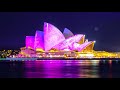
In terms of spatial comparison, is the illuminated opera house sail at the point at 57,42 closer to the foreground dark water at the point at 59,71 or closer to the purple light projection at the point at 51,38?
the purple light projection at the point at 51,38

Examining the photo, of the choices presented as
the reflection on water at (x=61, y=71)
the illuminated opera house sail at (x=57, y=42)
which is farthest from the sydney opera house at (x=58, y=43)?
the reflection on water at (x=61, y=71)

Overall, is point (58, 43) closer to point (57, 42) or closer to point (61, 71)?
point (57, 42)

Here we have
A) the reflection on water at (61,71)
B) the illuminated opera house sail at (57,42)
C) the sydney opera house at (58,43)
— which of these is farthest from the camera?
the illuminated opera house sail at (57,42)

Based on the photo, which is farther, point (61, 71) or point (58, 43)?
point (58, 43)

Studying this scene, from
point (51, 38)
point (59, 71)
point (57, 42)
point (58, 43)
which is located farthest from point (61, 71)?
point (51, 38)

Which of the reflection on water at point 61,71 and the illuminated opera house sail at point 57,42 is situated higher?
the illuminated opera house sail at point 57,42

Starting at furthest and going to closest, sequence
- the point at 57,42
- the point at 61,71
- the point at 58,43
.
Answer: the point at 57,42
the point at 58,43
the point at 61,71

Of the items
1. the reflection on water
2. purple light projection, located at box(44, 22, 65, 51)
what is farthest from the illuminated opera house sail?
the reflection on water

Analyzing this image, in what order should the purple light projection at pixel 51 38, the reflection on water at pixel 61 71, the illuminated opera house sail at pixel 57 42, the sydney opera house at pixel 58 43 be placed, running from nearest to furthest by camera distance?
1. the reflection on water at pixel 61 71
2. the sydney opera house at pixel 58 43
3. the illuminated opera house sail at pixel 57 42
4. the purple light projection at pixel 51 38
